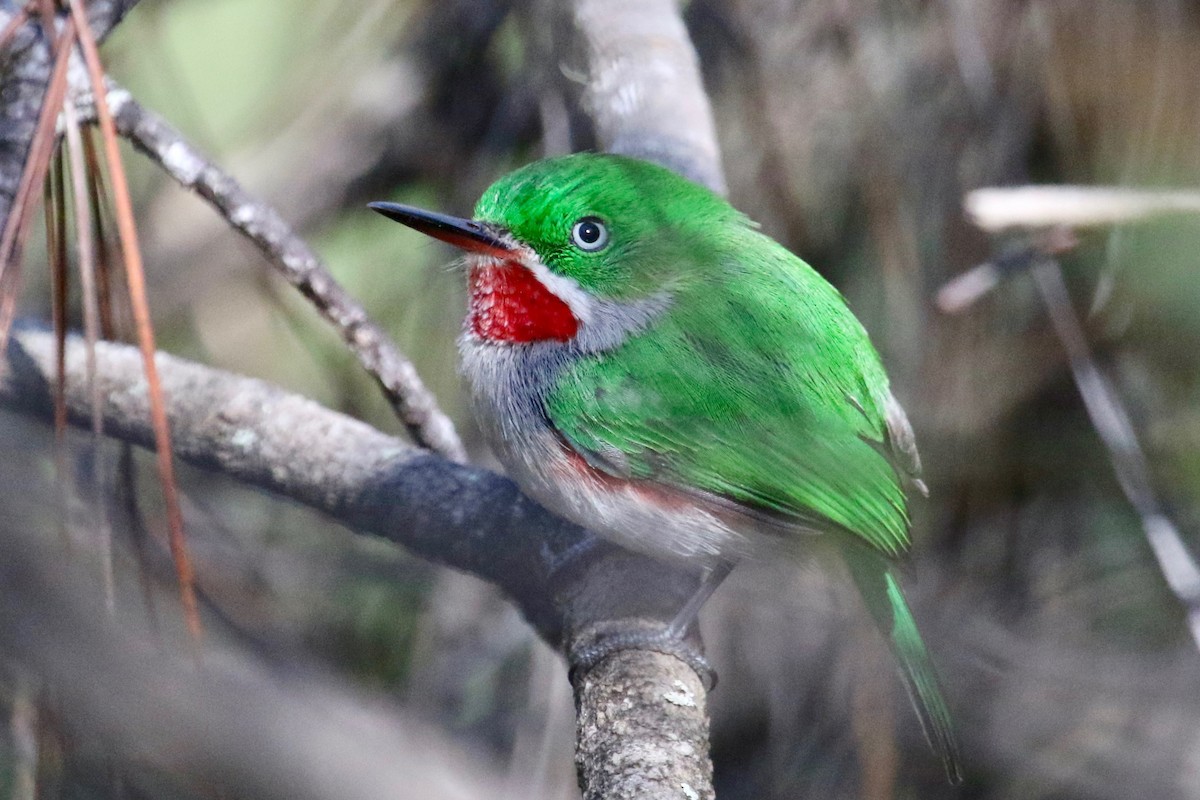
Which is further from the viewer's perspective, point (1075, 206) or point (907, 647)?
point (907, 647)

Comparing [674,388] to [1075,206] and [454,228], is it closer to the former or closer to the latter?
[454,228]

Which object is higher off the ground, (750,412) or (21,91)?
(21,91)

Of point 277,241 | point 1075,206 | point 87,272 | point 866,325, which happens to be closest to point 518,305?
point 277,241

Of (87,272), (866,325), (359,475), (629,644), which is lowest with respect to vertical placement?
(629,644)

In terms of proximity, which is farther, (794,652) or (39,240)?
(39,240)

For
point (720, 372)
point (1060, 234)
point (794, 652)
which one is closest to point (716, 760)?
point (794, 652)

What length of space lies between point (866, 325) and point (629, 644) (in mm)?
1554

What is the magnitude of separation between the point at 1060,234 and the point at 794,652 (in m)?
1.19

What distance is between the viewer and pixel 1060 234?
8.59 ft

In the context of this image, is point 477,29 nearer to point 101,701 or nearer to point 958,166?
point 958,166

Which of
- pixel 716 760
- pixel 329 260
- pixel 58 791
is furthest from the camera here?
pixel 329 260

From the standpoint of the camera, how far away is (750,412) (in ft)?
7.50

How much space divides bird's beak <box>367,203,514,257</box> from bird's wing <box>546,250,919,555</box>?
274mm

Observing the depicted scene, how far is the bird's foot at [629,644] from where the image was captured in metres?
2.05
